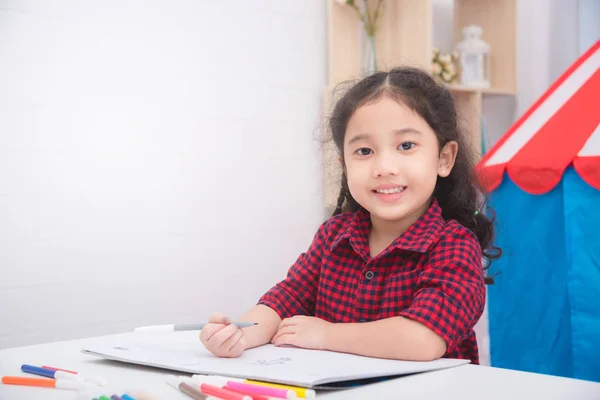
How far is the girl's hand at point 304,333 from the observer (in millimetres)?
845

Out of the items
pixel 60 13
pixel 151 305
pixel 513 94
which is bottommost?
pixel 151 305

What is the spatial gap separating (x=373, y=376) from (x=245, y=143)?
6.37 feet

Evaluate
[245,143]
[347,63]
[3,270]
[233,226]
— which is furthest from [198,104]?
[3,270]

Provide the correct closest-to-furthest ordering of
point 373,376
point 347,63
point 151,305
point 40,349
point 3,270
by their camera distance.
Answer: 1. point 373,376
2. point 40,349
3. point 3,270
4. point 151,305
5. point 347,63

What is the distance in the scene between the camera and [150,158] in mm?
2264

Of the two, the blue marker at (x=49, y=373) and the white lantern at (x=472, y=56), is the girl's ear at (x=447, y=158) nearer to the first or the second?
the blue marker at (x=49, y=373)

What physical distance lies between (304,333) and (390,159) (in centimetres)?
30

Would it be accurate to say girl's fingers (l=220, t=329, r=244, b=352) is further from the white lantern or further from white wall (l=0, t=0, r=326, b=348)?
the white lantern

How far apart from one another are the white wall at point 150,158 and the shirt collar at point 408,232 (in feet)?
4.13

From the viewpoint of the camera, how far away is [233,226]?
249cm

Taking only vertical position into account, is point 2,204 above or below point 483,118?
below

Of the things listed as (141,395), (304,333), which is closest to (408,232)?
(304,333)

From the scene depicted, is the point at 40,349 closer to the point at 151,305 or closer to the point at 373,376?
the point at 373,376

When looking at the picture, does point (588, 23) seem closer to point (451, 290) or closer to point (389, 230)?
point (389, 230)
